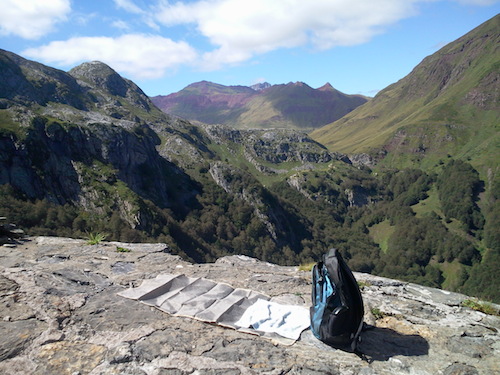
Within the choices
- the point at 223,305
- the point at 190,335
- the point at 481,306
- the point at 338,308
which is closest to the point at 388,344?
the point at 338,308

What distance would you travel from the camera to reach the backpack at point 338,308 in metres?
5.54

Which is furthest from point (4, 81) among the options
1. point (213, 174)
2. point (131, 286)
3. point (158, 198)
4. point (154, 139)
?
point (131, 286)

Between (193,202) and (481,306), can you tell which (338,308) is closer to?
(481,306)

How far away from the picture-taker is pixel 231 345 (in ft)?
18.2

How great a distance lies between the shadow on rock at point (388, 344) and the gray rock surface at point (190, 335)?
2 cm

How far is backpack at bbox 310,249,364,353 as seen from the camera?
5543 millimetres

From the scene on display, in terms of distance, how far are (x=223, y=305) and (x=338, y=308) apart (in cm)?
251

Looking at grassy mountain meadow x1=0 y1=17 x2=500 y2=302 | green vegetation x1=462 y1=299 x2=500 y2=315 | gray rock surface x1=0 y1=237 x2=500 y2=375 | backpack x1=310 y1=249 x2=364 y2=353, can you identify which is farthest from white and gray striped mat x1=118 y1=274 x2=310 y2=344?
grassy mountain meadow x1=0 y1=17 x2=500 y2=302

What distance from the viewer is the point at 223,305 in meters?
6.89

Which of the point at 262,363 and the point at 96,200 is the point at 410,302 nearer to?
the point at 262,363

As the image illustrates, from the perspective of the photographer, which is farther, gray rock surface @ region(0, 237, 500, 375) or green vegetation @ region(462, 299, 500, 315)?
green vegetation @ region(462, 299, 500, 315)

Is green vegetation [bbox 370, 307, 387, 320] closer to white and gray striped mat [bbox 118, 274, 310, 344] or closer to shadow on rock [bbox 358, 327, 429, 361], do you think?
shadow on rock [bbox 358, 327, 429, 361]

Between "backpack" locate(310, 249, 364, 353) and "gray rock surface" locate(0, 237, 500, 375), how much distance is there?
0.69 feet

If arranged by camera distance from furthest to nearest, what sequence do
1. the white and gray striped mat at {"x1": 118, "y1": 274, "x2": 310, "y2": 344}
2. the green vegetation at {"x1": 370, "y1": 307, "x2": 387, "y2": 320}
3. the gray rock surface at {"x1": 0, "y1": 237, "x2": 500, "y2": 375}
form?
the green vegetation at {"x1": 370, "y1": 307, "x2": 387, "y2": 320}, the white and gray striped mat at {"x1": 118, "y1": 274, "x2": 310, "y2": 344}, the gray rock surface at {"x1": 0, "y1": 237, "x2": 500, "y2": 375}
